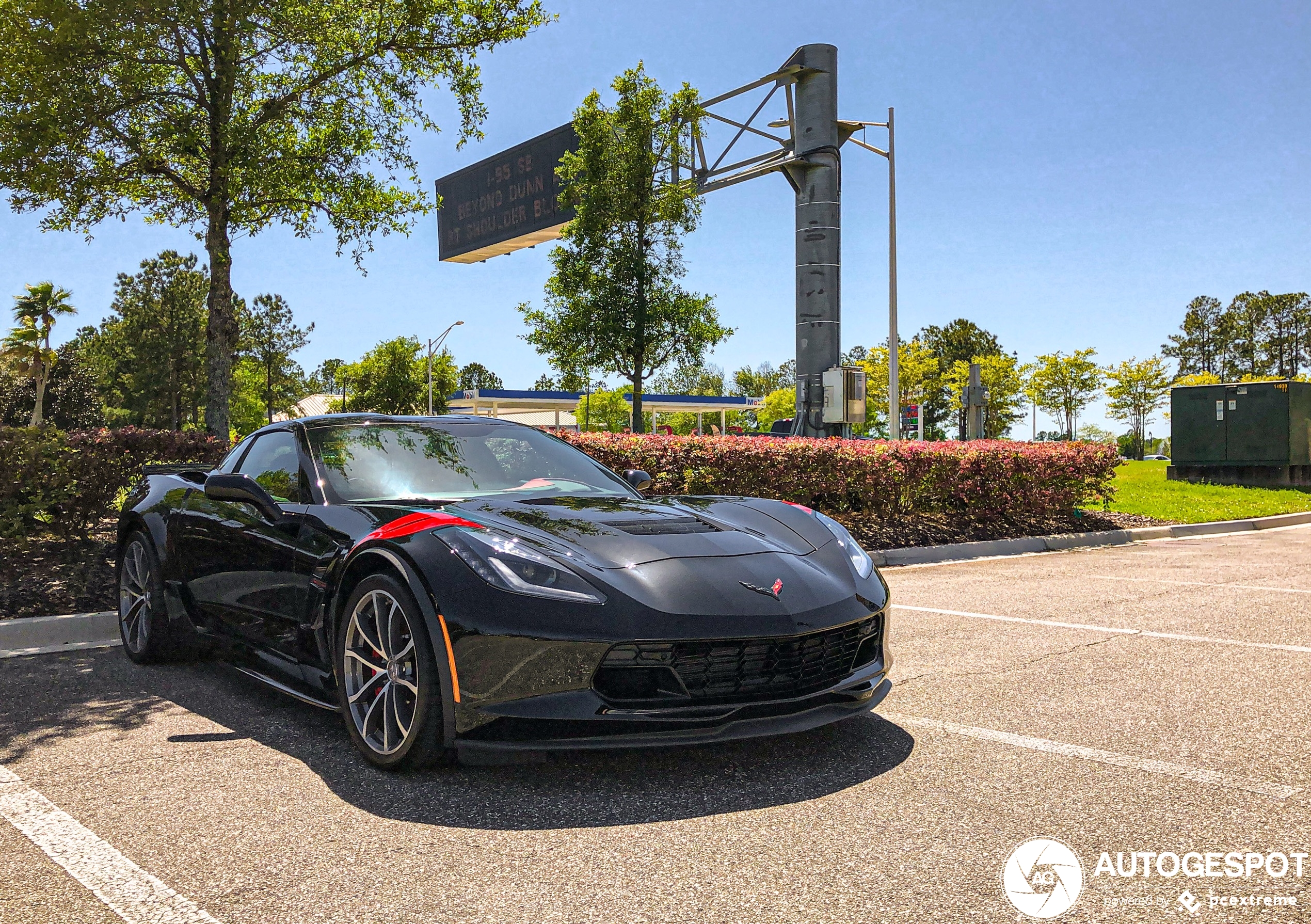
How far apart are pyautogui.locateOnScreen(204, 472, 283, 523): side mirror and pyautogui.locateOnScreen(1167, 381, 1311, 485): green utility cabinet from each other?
2093 centimetres

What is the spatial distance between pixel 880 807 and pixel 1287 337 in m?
92.2

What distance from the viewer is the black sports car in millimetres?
3064

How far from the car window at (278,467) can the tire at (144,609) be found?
0.80m

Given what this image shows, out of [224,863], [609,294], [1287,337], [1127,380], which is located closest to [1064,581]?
[224,863]

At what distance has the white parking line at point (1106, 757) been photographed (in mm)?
3137

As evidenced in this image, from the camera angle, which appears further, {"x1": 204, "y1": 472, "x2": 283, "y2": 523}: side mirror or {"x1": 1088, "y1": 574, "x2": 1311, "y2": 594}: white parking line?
{"x1": 1088, "y1": 574, "x2": 1311, "y2": 594}: white parking line

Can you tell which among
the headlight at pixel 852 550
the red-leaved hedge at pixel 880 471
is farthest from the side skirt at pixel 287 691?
the red-leaved hedge at pixel 880 471

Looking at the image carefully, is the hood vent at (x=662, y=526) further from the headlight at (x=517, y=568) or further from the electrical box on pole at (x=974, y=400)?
the electrical box on pole at (x=974, y=400)

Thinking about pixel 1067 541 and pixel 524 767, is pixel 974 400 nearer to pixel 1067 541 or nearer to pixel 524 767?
pixel 1067 541

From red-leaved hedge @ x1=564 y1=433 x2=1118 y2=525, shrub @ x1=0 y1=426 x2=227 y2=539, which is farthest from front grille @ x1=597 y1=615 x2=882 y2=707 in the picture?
red-leaved hedge @ x1=564 y1=433 x2=1118 y2=525

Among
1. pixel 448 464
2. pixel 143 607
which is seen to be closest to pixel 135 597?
pixel 143 607

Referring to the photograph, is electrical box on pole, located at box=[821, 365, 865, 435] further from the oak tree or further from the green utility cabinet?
the green utility cabinet

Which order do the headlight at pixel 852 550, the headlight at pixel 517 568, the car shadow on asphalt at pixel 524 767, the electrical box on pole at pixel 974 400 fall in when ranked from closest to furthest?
the car shadow on asphalt at pixel 524 767 < the headlight at pixel 517 568 < the headlight at pixel 852 550 < the electrical box on pole at pixel 974 400

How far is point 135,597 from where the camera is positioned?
17.6 feet
